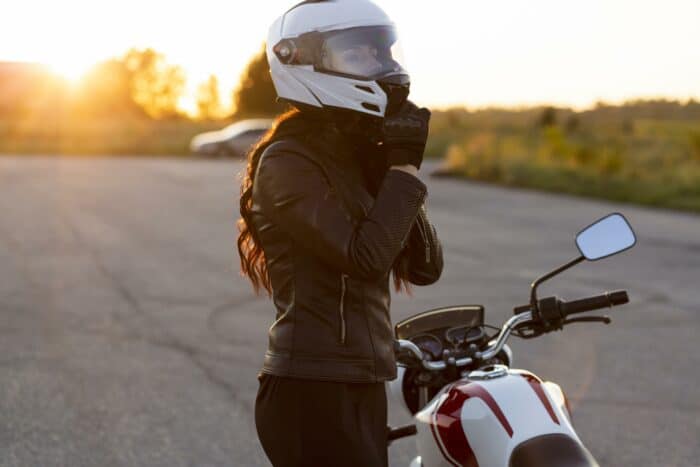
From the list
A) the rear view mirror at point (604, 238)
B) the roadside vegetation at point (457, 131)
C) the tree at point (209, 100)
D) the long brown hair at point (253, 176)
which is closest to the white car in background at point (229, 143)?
the roadside vegetation at point (457, 131)

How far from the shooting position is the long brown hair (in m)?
2.62

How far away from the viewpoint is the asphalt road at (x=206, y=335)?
526 centimetres

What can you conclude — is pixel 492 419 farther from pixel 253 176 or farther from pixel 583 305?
pixel 253 176

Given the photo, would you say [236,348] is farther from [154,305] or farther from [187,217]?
[187,217]

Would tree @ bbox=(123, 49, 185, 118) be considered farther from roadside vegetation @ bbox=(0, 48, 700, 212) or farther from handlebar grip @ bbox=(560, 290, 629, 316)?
handlebar grip @ bbox=(560, 290, 629, 316)

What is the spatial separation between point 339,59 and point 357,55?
48 millimetres

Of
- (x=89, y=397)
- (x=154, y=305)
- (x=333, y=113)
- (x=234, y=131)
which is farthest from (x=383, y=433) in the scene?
(x=234, y=131)

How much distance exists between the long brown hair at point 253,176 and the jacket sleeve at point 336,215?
141 mm

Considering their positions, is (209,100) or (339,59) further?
(209,100)

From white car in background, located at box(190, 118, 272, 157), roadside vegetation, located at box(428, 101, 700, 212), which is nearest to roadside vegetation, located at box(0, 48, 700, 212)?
roadside vegetation, located at box(428, 101, 700, 212)

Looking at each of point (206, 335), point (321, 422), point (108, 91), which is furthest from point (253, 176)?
point (108, 91)

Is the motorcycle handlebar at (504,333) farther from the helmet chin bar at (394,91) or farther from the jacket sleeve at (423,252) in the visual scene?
the helmet chin bar at (394,91)

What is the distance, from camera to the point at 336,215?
7.86 feet

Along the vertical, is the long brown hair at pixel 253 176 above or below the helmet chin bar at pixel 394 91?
below
